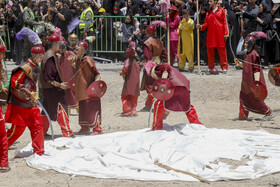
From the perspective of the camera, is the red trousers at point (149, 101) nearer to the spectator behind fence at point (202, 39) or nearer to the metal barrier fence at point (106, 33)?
the spectator behind fence at point (202, 39)

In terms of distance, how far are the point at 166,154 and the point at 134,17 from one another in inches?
347

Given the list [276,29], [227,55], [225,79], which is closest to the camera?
[225,79]

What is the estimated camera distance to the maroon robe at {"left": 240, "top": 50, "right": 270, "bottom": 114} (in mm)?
10273

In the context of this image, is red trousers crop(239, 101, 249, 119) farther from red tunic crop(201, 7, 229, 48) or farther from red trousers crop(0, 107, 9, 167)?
red trousers crop(0, 107, 9, 167)

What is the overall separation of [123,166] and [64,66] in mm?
3931

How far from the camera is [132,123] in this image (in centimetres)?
1055

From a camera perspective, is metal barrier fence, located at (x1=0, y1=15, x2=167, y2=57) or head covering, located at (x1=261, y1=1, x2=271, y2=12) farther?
metal barrier fence, located at (x1=0, y1=15, x2=167, y2=57)

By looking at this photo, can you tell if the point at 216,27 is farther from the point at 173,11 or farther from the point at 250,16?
the point at 173,11

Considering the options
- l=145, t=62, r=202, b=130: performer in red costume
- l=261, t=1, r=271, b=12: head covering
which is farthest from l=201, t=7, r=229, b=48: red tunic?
l=145, t=62, r=202, b=130: performer in red costume

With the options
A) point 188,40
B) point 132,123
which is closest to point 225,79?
point 188,40

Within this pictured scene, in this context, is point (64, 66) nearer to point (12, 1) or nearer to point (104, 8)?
point (104, 8)

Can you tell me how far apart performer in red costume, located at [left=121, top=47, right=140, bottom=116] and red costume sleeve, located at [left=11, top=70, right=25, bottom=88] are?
4088 millimetres

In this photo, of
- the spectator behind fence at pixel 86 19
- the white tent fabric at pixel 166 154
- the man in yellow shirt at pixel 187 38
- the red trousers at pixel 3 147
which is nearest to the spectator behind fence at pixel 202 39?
the man in yellow shirt at pixel 187 38

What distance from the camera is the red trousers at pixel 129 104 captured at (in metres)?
11.4
